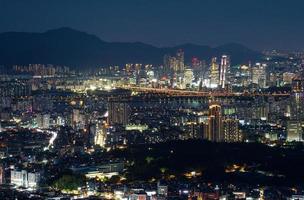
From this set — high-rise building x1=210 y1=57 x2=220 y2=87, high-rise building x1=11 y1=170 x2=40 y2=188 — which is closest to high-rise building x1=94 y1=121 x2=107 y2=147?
high-rise building x1=11 y1=170 x2=40 y2=188

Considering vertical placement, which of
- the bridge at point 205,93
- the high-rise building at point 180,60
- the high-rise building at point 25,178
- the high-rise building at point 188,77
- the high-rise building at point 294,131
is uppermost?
the high-rise building at point 180,60

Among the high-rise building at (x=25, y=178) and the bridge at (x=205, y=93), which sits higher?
the bridge at (x=205, y=93)

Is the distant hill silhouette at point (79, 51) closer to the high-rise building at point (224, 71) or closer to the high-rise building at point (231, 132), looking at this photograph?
the high-rise building at point (224, 71)

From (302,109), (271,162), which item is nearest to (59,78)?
(302,109)

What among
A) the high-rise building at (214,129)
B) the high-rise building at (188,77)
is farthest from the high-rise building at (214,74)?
the high-rise building at (214,129)

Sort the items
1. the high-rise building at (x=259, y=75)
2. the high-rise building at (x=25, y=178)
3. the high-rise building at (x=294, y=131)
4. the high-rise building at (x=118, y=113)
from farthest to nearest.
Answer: the high-rise building at (x=259, y=75) → the high-rise building at (x=118, y=113) → the high-rise building at (x=294, y=131) → the high-rise building at (x=25, y=178)

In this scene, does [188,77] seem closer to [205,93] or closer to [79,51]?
[205,93]

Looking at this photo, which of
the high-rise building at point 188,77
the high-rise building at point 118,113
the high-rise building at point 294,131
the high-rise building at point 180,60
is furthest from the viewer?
the high-rise building at point 180,60

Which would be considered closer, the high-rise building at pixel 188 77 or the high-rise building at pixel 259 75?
the high-rise building at pixel 259 75
